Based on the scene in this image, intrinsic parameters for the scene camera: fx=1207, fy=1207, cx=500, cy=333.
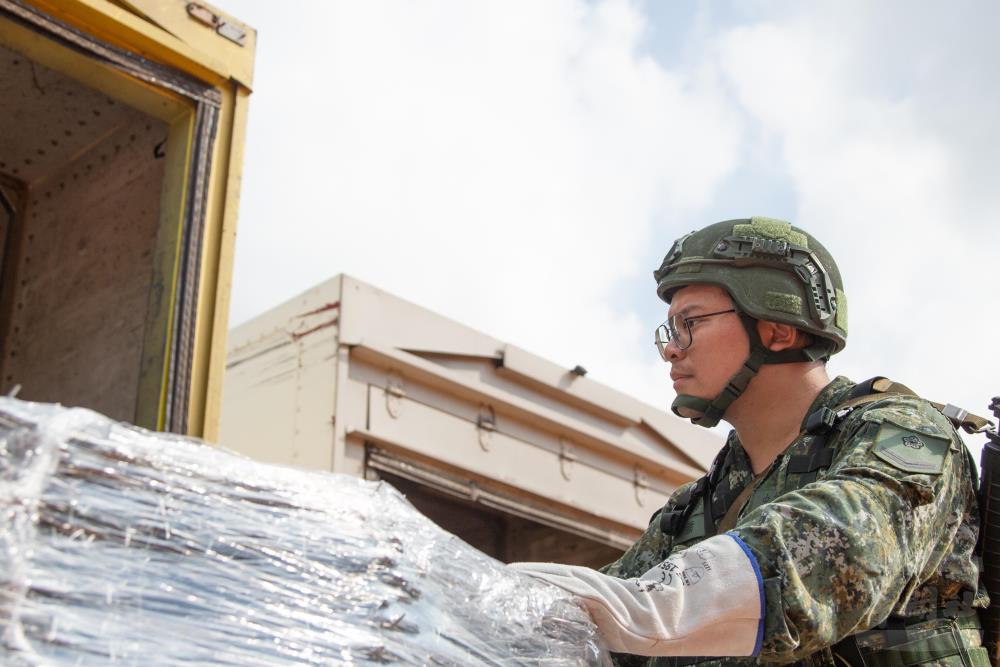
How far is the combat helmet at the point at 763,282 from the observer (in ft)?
8.91

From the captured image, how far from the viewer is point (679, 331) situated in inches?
109

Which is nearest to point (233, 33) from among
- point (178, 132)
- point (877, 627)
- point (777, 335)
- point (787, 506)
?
point (178, 132)

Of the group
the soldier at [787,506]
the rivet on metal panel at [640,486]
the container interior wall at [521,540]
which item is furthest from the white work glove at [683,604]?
the rivet on metal panel at [640,486]

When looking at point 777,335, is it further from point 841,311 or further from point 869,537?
point 869,537

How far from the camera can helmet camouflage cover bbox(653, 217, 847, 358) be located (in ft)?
8.94

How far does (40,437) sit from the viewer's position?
1.36 meters

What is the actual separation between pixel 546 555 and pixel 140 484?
4878 mm

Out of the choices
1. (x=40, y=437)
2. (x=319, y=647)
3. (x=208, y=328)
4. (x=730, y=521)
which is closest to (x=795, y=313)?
(x=730, y=521)

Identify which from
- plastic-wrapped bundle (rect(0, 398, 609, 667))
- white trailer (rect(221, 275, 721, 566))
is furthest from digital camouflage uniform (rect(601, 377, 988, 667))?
white trailer (rect(221, 275, 721, 566))

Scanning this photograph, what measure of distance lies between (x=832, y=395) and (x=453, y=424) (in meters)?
2.93

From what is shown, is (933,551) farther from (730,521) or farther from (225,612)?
(225,612)

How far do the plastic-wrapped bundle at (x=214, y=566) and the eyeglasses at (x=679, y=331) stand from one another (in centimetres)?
109

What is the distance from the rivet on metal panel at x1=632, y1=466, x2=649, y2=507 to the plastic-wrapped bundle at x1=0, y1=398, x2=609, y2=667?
465 cm

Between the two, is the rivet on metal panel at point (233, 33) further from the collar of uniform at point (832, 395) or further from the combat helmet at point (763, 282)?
the collar of uniform at point (832, 395)
